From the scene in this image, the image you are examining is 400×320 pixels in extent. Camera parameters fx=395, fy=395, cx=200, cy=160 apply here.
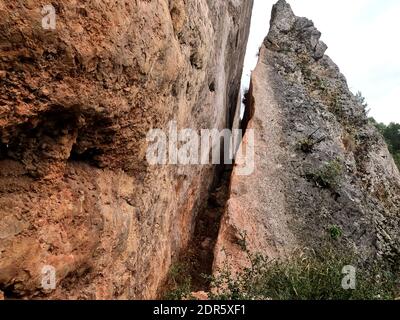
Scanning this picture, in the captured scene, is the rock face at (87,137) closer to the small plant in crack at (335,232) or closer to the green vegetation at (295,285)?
the green vegetation at (295,285)

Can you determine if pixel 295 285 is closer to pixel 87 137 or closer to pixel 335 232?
pixel 335 232

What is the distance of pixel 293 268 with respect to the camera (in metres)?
6.88

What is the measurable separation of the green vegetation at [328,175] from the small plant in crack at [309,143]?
0.68 m

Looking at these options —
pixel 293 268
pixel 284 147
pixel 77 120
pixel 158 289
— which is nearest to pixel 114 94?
pixel 77 120

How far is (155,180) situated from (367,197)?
6592mm

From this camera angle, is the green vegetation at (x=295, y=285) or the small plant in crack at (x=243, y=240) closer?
the green vegetation at (x=295, y=285)

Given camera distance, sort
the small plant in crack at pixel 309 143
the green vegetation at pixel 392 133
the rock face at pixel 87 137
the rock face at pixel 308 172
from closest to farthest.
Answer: the rock face at pixel 87 137, the rock face at pixel 308 172, the small plant in crack at pixel 309 143, the green vegetation at pixel 392 133

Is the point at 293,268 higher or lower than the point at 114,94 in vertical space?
lower

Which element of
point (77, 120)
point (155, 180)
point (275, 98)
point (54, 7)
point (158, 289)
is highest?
point (275, 98)

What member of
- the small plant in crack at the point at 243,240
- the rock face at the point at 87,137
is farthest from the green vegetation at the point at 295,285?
the rock face at the point at 87,137

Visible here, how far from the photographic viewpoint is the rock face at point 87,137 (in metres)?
3.61

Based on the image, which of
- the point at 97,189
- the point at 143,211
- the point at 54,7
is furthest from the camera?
the point at 143,211

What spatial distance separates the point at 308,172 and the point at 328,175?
499mm
